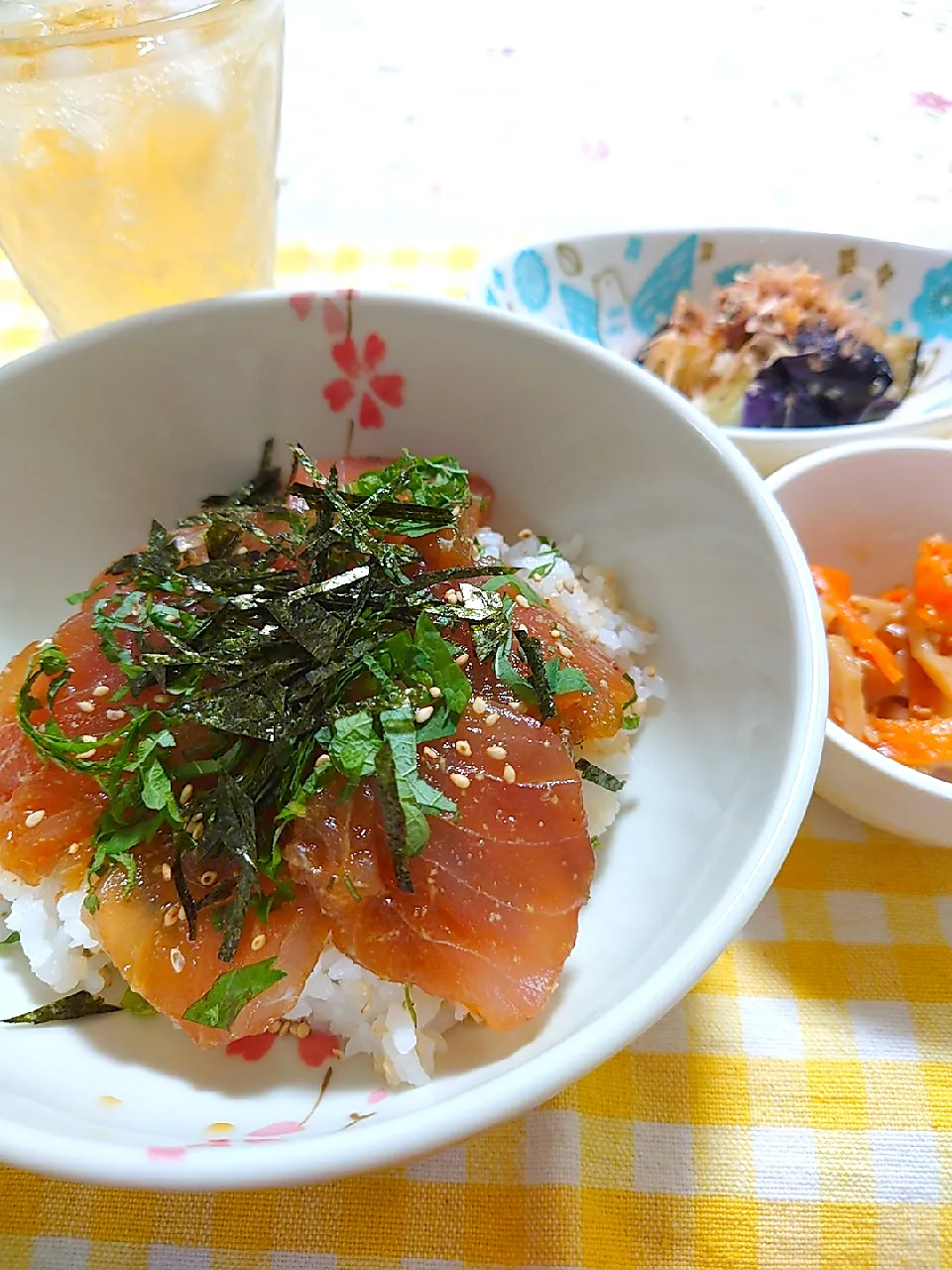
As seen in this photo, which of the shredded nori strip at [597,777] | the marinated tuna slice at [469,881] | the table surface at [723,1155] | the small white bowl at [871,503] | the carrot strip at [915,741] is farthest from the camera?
the small white bowl at [871,503]

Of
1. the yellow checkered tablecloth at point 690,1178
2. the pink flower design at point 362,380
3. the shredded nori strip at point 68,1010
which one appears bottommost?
the yellow checkered tablecloth at point 690,1178

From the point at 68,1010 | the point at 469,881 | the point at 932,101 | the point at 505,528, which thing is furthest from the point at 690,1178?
the point at 932,101

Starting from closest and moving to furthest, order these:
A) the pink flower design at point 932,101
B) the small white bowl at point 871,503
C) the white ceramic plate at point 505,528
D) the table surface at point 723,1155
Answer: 1. the white ceramic plate at point 505,528
2. the table surface at point 723,1155
3. the small white bowl at point 871,503
4. the pink flower design at point 932,101

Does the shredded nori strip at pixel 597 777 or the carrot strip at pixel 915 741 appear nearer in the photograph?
the shredded nori strip at pixel 597 777

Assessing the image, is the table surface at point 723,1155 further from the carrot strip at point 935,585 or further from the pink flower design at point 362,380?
the pink flower design at point 362,380

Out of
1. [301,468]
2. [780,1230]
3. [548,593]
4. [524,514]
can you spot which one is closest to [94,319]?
[301,468]

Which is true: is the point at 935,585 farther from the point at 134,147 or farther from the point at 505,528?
the point at 134,147

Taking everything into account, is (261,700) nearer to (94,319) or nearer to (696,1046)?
(696,1046)

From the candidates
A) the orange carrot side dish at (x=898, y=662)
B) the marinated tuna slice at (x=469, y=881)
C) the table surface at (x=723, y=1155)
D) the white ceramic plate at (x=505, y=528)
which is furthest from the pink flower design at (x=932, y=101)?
the marinated tuna slice at (x=469, y=881)
